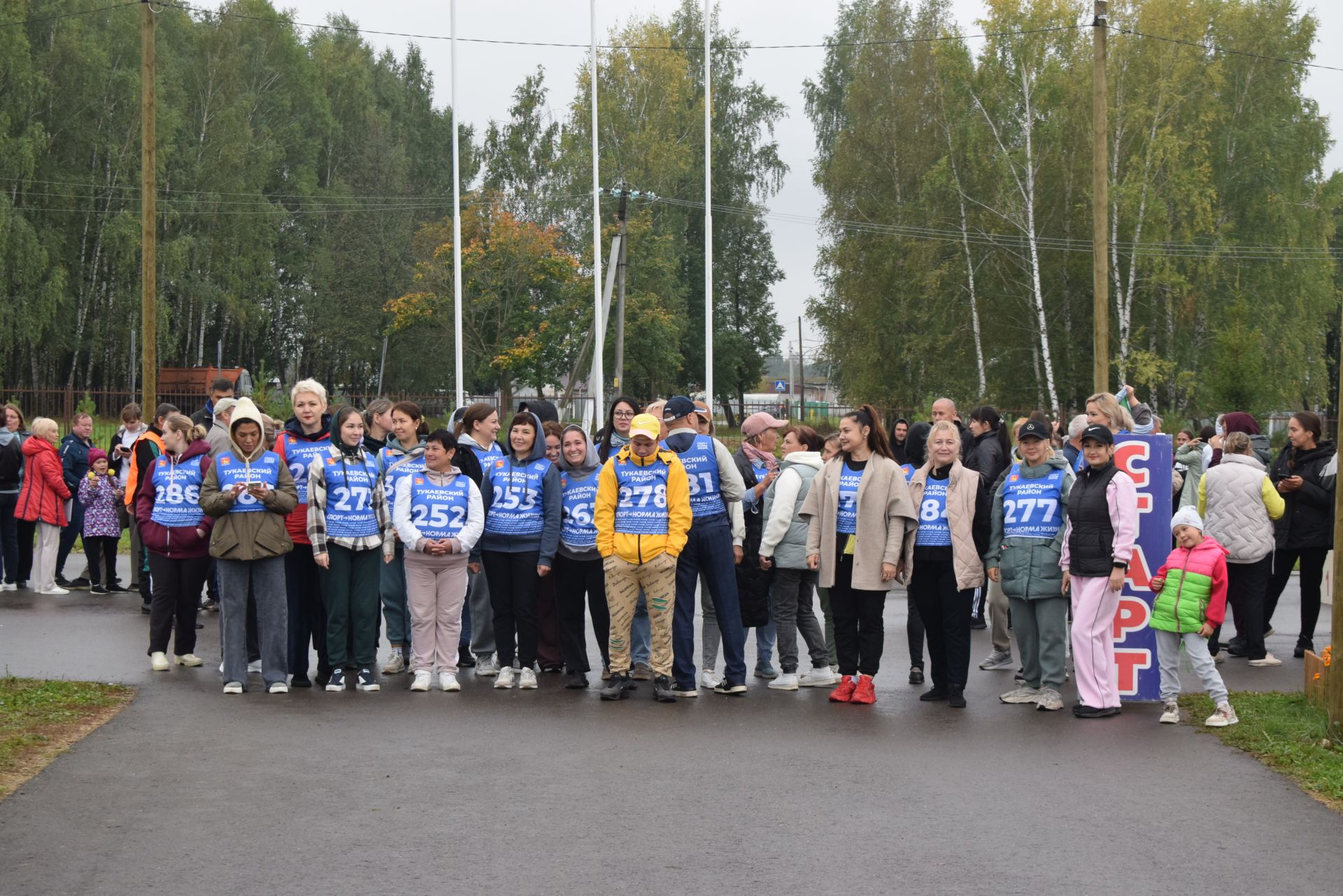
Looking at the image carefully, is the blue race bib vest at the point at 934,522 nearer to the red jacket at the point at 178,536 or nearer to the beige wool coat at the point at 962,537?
the beige wool coat at the point at 962,537

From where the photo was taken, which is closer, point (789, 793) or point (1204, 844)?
point (1204, 844)

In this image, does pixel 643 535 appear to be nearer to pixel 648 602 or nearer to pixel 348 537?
pixel 648 602

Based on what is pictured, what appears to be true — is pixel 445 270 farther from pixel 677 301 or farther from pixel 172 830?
pixel 172 830

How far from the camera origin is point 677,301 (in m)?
55.0

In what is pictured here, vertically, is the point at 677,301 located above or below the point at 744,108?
below

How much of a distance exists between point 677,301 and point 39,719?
4716 cm

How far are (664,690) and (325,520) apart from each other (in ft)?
8.55

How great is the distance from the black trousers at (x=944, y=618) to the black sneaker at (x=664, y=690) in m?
1.78

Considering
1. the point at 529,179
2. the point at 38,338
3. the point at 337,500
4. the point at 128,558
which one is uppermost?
the point at 529,179

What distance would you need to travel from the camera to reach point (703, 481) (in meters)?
9.98

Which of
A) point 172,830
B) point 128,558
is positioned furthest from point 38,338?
point 172,830

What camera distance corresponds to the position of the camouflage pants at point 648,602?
9.59 metres

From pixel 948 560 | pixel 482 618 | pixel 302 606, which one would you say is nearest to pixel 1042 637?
pixel 948 560

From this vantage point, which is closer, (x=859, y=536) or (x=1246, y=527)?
(x=859, y=536)
